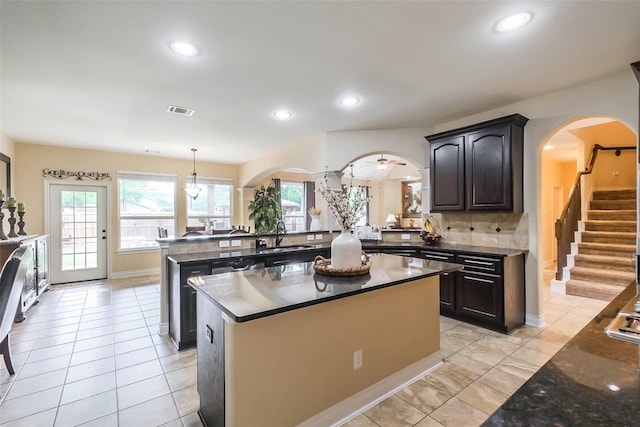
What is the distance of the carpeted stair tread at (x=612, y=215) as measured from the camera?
5.37m

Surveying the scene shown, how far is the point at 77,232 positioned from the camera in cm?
604

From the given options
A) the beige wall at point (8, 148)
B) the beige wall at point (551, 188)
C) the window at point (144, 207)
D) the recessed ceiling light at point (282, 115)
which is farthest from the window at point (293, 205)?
the beige wall at point (551, 188)

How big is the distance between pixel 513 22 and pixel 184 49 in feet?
7.93

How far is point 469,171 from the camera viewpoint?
3.72 m

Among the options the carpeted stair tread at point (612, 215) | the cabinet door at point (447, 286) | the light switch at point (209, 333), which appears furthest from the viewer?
the carpeted stair tread at point (612, 215)

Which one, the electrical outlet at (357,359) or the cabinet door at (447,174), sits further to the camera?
the cabinet door at (447,174)

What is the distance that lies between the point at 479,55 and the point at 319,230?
3127 mm

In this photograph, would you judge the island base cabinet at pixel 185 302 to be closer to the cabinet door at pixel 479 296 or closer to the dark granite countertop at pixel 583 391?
the dark granite countertop at pixel 583 391

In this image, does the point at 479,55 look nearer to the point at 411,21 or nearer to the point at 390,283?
the point at 411,21

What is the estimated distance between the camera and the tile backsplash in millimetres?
3623

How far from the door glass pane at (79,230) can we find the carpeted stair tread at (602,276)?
8913 mm

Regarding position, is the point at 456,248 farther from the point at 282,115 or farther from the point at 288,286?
the point at 282,115

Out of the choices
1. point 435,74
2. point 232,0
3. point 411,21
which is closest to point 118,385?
point 232,0

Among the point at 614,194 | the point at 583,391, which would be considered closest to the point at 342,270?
the point at 583,391
